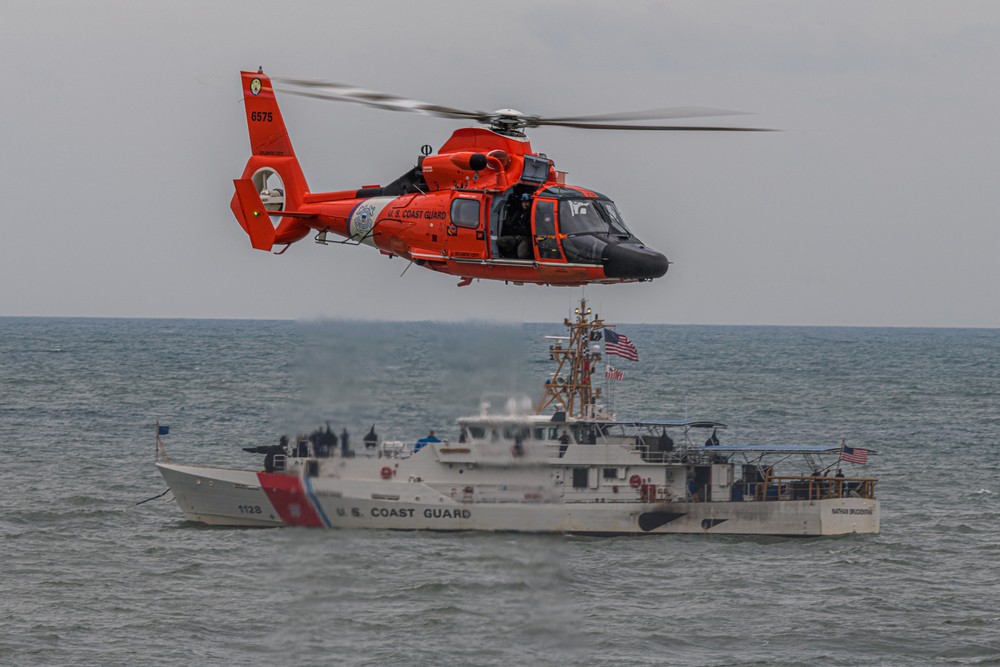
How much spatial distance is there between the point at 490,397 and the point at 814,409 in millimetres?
53503

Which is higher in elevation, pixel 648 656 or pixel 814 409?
pixel 814 409

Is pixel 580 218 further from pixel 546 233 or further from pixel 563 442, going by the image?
pixel 563 442

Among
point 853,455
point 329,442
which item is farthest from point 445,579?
point 853,455

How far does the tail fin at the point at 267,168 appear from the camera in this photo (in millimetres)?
25406

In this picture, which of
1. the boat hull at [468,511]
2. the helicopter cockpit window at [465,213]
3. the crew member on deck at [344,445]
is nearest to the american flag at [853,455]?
the boat hull at [468,511]

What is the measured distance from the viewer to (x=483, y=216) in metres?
22.4

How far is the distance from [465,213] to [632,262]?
11.6ft

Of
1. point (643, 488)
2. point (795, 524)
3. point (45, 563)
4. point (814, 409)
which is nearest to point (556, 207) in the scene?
point (643, 488)

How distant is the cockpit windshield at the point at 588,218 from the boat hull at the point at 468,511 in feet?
55.0

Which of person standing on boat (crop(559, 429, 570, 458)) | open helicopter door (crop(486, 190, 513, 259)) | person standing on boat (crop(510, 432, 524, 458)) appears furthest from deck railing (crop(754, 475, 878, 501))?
open helicopter door (crop(486, 190, 513, 259))

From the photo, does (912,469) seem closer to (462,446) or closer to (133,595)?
(462,446)

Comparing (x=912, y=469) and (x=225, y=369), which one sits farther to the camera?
(x=225, y=369)

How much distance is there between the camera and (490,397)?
123 feet

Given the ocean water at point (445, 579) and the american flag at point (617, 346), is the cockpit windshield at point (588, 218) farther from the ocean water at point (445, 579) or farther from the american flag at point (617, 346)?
the american flag at point (617, 346)
